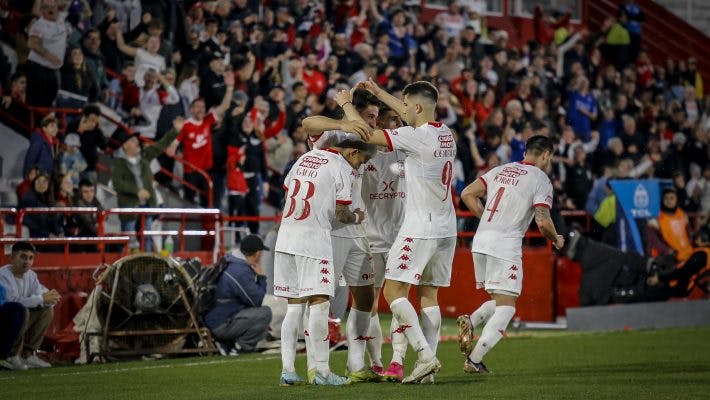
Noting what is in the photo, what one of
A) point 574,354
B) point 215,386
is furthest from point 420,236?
point 574,354

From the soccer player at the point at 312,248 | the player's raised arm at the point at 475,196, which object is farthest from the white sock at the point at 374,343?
the player's raised arm at the point at 475,196

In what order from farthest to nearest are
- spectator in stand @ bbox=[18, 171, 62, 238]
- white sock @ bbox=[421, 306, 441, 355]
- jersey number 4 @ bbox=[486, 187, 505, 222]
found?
spectator in stand @ bbox=[18, 171, 62, 238], jersey number 4 @ bbox=[486, 187, 505, 222], white sock @ bbox=[421, 306, 441, 355]

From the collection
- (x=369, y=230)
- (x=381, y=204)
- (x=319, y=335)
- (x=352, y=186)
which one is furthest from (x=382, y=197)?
(x=319, y=335)

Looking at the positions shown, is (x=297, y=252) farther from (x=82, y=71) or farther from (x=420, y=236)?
(x=82, y=71)

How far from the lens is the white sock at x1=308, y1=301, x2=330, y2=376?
36.8ft

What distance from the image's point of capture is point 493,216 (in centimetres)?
1265

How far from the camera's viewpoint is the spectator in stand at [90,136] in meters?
19.2

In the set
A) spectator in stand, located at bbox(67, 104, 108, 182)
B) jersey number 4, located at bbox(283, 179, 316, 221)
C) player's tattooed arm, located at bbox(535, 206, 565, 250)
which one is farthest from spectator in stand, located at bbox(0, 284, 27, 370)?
player's tattooed arm, located at bbox(535, 206, 565, 250)

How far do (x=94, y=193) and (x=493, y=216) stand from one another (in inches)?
282

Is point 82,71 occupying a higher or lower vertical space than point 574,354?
higher

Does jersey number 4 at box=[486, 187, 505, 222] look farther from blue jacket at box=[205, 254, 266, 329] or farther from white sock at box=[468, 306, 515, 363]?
blue jacket at box=[205, 254, 266, 329]

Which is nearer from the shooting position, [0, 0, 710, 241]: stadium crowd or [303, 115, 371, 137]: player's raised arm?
[303, 115, 371, 137]: player's raised arm

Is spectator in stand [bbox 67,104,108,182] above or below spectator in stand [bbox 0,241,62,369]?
above

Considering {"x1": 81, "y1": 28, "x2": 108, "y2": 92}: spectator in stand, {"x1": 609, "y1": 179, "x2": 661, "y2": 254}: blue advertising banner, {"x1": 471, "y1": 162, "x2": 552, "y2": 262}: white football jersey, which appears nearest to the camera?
{"x1": 471, "y1": 162, "x2": 552, "y2": 262}: white football jersey
